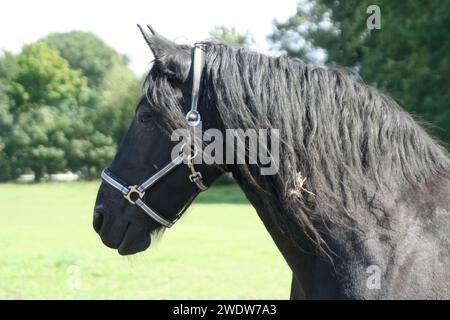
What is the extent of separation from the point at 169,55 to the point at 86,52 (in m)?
76.8

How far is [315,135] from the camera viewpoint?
2.67 meters

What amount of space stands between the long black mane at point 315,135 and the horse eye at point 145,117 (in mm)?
71

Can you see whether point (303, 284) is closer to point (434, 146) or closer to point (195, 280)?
point (434, 146)

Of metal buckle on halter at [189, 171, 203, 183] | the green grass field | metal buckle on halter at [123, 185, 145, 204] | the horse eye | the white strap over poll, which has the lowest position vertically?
the green grass field

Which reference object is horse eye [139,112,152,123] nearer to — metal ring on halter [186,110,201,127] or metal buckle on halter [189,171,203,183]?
metal ring on halter [186,110,201,127]

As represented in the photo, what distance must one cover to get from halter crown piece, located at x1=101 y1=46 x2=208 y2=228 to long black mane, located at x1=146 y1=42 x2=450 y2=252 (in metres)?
0.04

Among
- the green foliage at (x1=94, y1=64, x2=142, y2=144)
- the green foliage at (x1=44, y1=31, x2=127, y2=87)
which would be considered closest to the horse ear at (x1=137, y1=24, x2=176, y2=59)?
the green foliage at (x1=94, y1=64, x2=142, y2=144)

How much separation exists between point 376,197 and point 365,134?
0.94 feet

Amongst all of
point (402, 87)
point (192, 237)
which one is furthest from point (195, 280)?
point (402, 87)

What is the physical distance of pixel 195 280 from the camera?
10.2 m

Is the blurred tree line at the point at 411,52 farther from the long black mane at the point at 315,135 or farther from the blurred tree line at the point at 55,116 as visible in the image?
the blurred tree line at the point at 55,116

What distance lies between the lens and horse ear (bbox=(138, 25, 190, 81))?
2.79 m

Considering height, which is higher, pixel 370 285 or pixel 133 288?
pixel 370 285
